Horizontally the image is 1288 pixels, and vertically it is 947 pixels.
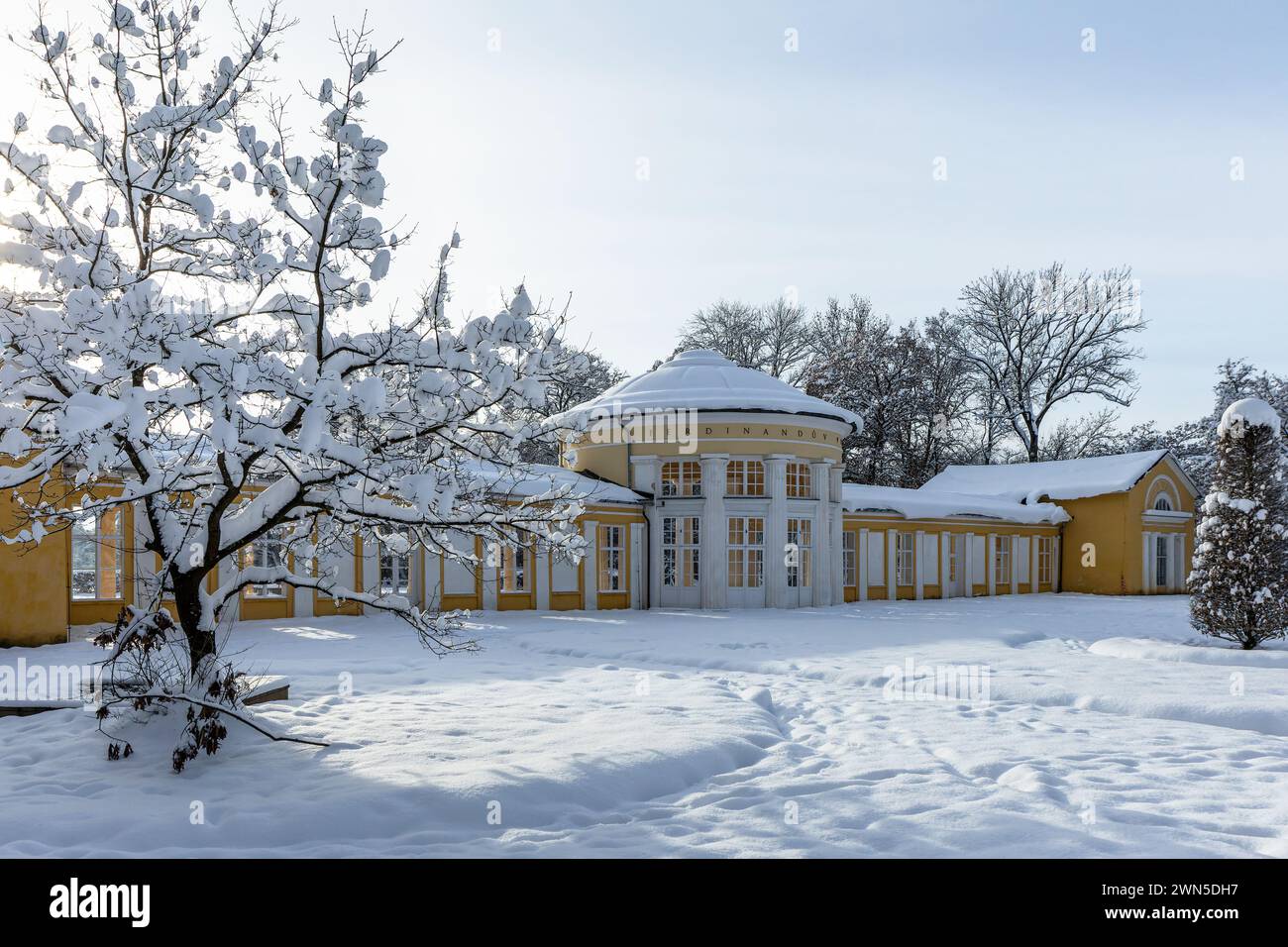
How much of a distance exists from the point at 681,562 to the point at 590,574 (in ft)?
7.87

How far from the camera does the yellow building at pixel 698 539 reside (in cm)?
1702

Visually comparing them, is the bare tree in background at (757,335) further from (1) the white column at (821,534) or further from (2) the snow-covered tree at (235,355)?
(2) the snow-covered tree at (235,355)

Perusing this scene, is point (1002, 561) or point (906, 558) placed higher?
point (906, 558)

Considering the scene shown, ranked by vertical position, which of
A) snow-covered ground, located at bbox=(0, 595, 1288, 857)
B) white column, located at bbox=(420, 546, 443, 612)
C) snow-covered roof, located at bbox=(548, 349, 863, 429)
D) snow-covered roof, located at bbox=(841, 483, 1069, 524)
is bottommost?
snow-covered ground, located at bbox=(0, 595, 1288, 857)

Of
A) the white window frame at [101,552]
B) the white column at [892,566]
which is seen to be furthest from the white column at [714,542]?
the white window frame at [101,552]

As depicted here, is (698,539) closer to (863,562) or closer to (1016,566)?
(863,562)

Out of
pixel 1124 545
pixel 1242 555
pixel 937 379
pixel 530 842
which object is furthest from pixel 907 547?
pixel 530 842

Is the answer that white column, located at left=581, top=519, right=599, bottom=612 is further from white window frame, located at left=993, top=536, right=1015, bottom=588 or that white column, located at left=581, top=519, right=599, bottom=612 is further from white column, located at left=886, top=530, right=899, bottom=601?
white window frame, located at left=993, top=536, right=1015, bottom=588

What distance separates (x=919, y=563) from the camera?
100ft

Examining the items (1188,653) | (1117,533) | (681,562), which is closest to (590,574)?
(681,562)

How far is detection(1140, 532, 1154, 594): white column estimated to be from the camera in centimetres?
3400

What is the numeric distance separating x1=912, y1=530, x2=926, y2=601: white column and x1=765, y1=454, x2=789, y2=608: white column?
789cm

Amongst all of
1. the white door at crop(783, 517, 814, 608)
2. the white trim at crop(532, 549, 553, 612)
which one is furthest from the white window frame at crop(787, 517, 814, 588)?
the white trim at crop(532, 549, 553, 612)

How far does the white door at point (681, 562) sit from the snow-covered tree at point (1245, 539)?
37.5 feet
